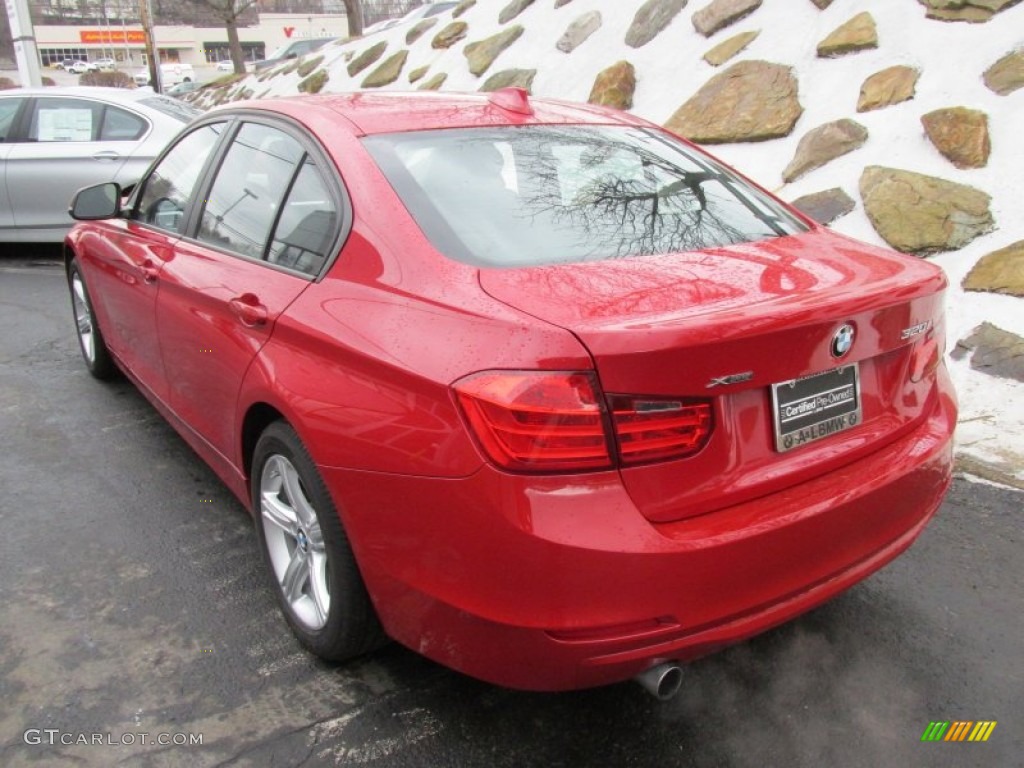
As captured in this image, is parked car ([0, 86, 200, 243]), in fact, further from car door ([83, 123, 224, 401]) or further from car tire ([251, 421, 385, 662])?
car tire ([251, 421, 385, 662])

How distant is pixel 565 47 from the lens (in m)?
9.96

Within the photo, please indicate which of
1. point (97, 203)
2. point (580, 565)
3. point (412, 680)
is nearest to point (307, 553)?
point (412, 680)

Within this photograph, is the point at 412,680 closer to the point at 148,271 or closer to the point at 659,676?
the point at 659,676

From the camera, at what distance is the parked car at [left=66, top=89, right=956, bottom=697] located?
1955mm

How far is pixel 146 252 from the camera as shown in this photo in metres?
3.82

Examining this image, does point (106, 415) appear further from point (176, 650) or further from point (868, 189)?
point (868, 189)

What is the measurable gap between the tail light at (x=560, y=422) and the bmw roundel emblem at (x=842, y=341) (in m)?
0.45

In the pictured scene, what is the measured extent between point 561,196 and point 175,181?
2007mm

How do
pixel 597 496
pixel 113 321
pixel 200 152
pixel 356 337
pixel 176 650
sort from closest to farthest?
pixel 597 496 → pixel 356 337 → pixel 176 650 → pixel 200 152 → pixel 113 321

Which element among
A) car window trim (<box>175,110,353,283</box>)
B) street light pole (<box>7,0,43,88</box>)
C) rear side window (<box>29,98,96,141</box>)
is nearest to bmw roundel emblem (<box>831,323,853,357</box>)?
car window trim (<box>175,110,353,283</box>)

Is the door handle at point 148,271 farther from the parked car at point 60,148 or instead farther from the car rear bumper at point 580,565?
the parked car at point 60,148

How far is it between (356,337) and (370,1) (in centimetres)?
8086

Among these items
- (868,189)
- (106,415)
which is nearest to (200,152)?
(106,415)

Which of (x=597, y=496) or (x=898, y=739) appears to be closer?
(x=597, y=496)
